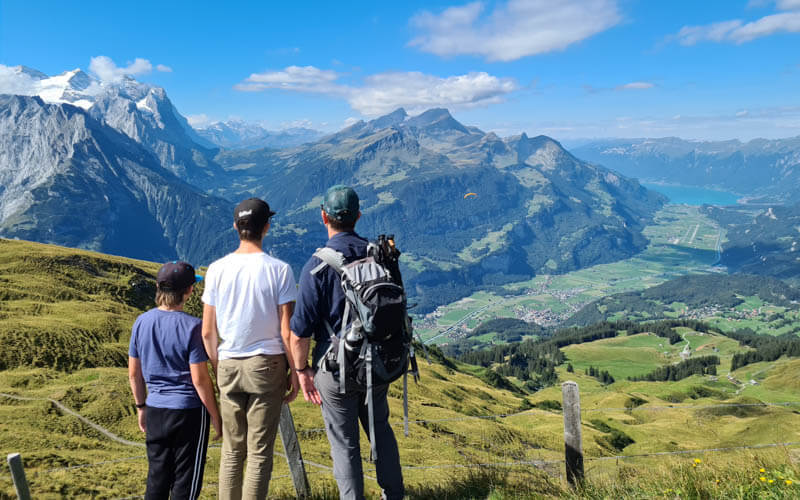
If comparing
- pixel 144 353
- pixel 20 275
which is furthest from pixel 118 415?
pixel 20 275

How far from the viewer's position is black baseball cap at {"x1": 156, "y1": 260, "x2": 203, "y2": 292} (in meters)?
6.13

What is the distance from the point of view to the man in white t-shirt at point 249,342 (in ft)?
19.9

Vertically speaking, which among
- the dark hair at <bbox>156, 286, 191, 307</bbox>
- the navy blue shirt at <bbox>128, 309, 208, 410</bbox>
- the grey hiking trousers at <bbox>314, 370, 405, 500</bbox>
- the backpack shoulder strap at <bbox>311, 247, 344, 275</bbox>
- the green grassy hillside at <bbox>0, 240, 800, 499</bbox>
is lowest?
the green grassy hillside at <bbox>0, 240, 800, 499</bbox>

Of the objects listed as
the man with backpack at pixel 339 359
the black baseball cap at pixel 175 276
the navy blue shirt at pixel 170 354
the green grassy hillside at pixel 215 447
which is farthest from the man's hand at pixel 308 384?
the green grassy hillside at pixel 215 447

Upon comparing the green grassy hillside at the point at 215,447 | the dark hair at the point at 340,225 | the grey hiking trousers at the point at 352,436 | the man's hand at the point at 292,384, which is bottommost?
the green grassy hillside at the point at 215,447

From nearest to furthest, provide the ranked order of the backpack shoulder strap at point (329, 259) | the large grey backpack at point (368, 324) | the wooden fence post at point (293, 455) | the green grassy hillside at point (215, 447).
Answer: the large grey backpack at point (368, 324), the backpack shoulder strap at point (329, 259), the wooden fence post at point (293, 455), the green grassy hillside at point (215, 447)

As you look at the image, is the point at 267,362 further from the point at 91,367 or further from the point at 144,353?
the point at 91,367

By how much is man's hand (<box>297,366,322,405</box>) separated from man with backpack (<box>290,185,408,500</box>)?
0.01 m

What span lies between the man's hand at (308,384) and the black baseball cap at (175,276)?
2.02m

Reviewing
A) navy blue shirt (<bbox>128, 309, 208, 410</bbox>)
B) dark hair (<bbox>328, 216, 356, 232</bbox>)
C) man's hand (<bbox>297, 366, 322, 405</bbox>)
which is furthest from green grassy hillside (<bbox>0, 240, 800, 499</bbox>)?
dark hair (<bbox>328, 216, 356, 232</bbox>)

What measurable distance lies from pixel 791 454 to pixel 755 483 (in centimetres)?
230

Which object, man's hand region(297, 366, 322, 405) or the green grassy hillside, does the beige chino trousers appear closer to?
man's hand region(297, 366, 322, 405)

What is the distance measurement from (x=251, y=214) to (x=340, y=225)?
4.22 ft

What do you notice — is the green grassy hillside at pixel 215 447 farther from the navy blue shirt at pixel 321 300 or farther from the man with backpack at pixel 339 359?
the navy blue shirt at pixel 321 300
